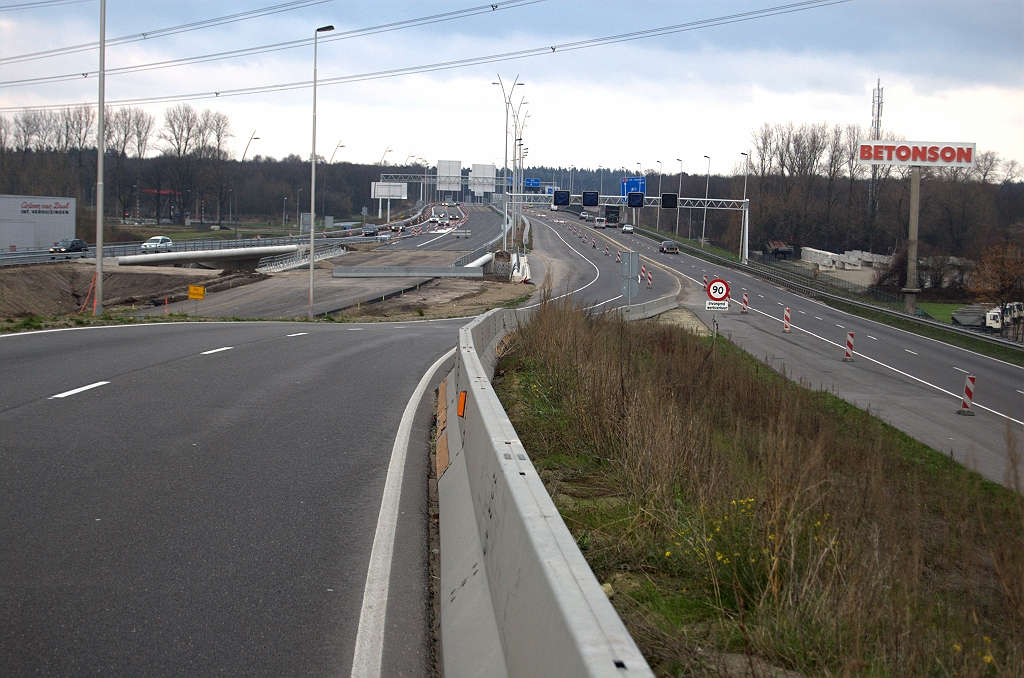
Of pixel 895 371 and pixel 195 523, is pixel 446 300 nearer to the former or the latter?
pixel 895 371

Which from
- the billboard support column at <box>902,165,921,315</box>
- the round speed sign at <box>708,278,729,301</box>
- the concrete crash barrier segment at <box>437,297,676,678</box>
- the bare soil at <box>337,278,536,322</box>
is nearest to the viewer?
the concrete crash barrier segment at <box>437,297,676,678</box>

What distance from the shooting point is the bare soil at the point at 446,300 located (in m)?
46.2

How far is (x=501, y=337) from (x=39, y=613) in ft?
42.9

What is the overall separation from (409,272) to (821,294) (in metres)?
32.0

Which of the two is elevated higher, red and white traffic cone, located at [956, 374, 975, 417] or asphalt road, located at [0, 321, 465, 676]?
asphalt road, located at [0, 321, 465, 676]

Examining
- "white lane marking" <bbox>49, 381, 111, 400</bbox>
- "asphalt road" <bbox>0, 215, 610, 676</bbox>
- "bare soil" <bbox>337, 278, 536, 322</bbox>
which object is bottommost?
"bare soil" <bbox>337, 278, 536, 322</bbox>

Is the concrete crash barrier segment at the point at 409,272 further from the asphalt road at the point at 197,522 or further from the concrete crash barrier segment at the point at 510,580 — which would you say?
the concrete crash barrier segment at the point at 510,580

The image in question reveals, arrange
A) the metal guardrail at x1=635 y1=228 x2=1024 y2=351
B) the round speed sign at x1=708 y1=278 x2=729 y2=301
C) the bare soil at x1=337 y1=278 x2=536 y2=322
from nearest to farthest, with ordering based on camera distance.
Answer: the round speed sign at x1=708 y1=278 x2=729 y2=301, the bare soil at x1=337 y1=278 x2=536 y2=322, the metal guardrail at x1=635 y1=228 x2=1024 y2=351

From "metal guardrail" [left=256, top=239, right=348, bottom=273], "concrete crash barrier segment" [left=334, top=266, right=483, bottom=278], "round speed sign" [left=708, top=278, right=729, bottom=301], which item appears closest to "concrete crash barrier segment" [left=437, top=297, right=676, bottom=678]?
"round speed sign" [left=708, top=278, right=729, bottom=301]

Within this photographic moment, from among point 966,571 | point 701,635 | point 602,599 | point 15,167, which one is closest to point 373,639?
point 701,635

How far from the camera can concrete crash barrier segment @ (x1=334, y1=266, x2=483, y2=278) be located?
70.2m

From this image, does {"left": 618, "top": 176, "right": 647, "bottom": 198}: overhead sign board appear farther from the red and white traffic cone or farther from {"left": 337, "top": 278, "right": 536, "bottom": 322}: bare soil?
the red and white traffic cone

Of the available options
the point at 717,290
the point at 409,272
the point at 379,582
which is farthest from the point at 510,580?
the point at 409,272

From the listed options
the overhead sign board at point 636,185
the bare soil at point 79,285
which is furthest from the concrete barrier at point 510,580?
the overhead sign board at point 636,185
